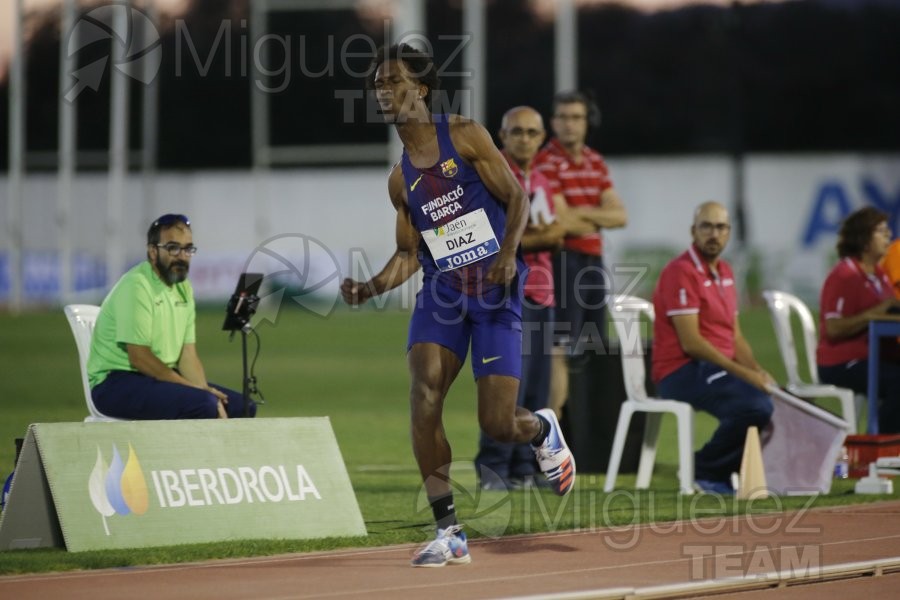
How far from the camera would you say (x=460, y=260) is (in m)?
7.07

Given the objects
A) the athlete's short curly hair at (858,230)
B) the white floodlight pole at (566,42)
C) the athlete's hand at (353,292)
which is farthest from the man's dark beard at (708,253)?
the white floodlight pole at (566,42)

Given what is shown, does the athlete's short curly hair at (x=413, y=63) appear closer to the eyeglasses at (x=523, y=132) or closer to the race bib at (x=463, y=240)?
the race bib at (x=463, y=240)

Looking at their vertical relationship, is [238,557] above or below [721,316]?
below

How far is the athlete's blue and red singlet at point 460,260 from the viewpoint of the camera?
7.01 meters

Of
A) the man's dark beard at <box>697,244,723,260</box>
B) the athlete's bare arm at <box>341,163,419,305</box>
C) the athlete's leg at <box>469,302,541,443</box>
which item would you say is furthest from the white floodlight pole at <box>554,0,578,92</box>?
the athlete's leg at <box>469,302,541,443</box>

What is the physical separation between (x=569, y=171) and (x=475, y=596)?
17.4 feet

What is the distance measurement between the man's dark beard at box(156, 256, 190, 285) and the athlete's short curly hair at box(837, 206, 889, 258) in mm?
4948

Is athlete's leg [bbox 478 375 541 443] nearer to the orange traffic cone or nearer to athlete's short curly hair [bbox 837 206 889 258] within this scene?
the orange traffic cone

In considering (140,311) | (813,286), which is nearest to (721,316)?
(140,311)

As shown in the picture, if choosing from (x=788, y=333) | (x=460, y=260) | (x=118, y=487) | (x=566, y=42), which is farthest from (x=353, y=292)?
(x=566, y=42)

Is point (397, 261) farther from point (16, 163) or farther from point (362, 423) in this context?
point (16, 163)

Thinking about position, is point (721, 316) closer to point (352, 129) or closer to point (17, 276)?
point (17, 276)

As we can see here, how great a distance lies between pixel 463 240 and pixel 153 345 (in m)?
2.53

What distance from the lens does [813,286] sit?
1390 inches
